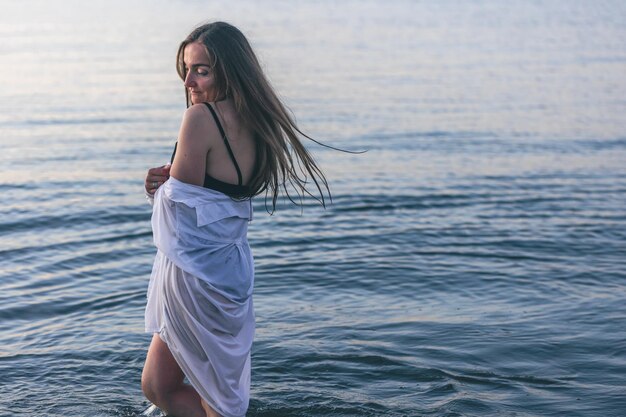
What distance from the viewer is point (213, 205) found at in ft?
14.5

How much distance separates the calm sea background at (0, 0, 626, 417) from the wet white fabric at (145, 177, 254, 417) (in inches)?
48.8

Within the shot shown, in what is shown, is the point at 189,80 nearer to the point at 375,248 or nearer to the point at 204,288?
the point at 204,288

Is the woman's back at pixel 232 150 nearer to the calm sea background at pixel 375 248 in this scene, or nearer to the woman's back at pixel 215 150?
the woman's back at pixel 215 150

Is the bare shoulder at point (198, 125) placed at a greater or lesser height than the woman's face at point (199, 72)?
lesser

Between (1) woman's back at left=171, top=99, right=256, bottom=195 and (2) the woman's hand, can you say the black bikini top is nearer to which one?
(1) woman's back at left=171, top=99, right=256, bottom=195

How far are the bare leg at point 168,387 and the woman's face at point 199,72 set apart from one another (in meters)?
1.29

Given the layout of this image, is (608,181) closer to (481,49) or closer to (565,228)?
(565,228)

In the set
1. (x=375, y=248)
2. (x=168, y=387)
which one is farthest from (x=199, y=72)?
(x=375, y=248)

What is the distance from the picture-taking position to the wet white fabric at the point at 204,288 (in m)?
4.39

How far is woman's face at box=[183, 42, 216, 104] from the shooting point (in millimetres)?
4395

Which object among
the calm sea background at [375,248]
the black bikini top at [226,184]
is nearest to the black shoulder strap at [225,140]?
the black bikini top at [226,184]

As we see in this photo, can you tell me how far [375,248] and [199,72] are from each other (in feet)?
18.5

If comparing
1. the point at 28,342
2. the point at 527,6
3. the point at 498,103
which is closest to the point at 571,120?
the point at 498,103

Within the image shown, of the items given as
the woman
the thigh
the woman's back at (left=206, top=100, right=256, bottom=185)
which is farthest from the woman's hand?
the thigh
